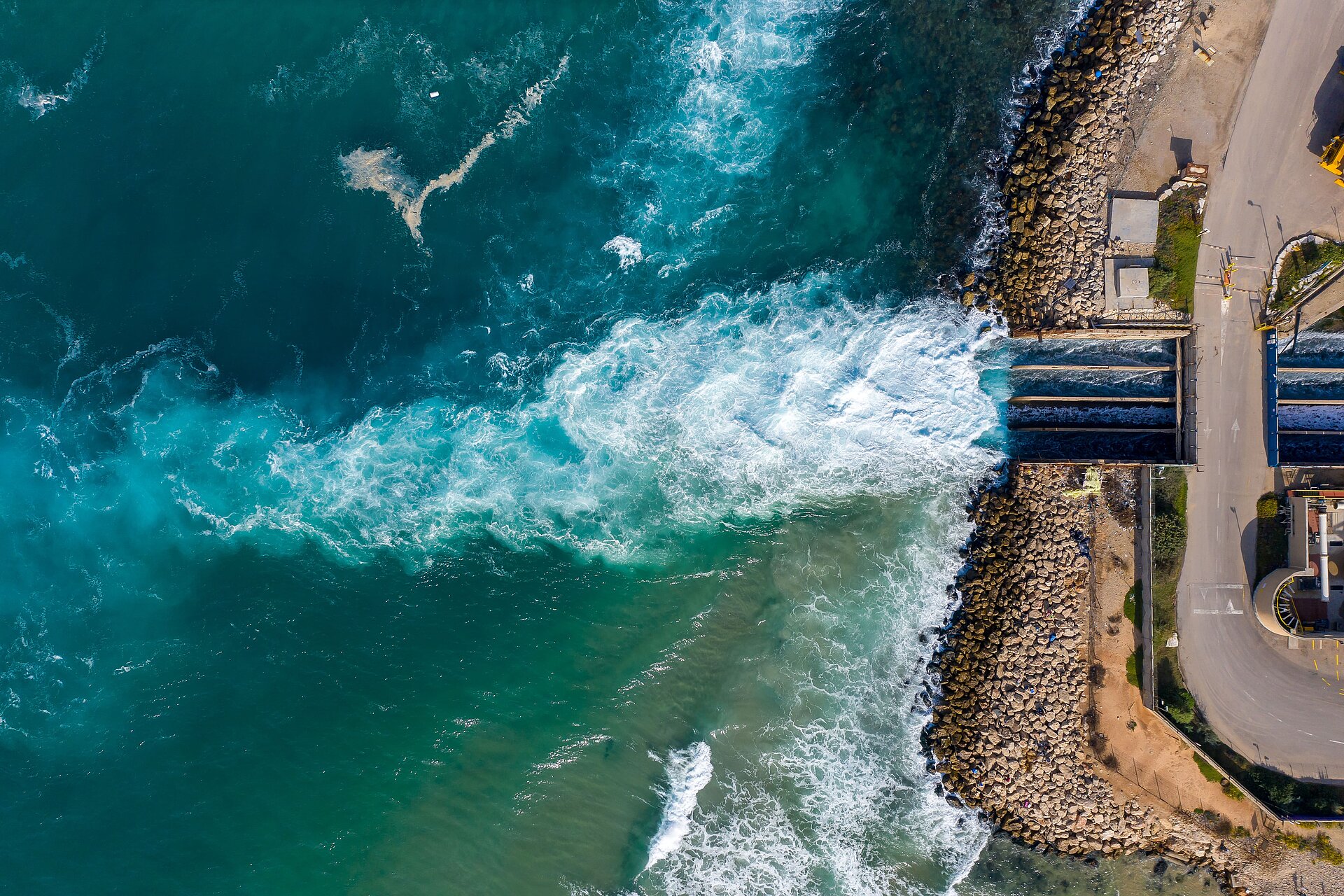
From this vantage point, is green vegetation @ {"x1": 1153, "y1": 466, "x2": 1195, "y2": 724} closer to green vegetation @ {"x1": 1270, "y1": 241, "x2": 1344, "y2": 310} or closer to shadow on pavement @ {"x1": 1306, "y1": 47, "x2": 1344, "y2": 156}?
green vegetation @ {"x1": 1270, "y1": 241, "x2": 1344, "y2": 310}

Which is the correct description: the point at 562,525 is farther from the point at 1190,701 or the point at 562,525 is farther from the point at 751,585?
the point at 1190,701

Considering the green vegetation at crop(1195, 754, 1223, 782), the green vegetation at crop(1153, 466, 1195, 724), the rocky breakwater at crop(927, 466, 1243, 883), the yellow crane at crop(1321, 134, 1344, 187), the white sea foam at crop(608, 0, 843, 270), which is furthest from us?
the white sea foam at crop(608, 0, 843, 270)

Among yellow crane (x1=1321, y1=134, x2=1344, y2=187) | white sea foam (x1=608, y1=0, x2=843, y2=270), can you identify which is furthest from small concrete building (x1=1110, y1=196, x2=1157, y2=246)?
white sea foam (x1=608, y1=0, x2=843, y2=270)

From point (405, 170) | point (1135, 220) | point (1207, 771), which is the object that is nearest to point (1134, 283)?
point (1135, 220)

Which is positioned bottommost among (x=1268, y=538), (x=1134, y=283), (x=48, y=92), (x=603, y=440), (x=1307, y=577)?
(x=1307, y=577)

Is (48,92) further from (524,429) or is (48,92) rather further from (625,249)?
(625,249)
